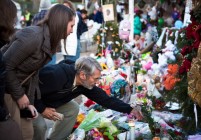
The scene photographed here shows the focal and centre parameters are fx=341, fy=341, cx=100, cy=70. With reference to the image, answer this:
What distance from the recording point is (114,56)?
7.30 m

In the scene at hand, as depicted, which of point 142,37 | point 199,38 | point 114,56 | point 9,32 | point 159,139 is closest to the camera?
point 9,32

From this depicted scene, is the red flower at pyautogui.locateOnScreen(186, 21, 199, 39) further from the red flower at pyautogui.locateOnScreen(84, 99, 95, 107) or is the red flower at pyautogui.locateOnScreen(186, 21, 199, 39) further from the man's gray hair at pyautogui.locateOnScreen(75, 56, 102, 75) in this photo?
the red flower at pyautogui.locateOnScreen(84, 99, 95, 107)

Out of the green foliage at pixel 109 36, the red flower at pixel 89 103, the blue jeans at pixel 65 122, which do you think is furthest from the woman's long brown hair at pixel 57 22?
the green foliage at pixel 109 36

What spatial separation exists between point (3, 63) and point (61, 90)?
119 cm

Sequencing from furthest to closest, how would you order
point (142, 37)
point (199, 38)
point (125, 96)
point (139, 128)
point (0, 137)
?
point (142, 37), point (125, 96), point (139, 128), point (199, 38), point (0, 137)

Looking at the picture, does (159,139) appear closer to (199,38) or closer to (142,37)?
(199,38)

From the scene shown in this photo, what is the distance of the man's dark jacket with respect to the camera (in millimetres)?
2908

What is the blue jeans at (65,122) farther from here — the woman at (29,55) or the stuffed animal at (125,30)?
the stuffed animal at (125,30)

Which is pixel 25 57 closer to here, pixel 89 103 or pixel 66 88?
pixel 66 88

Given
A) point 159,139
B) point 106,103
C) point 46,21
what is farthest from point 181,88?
point 46,21

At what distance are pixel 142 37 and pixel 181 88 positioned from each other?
675 centimetres

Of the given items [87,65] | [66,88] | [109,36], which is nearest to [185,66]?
[87,65]

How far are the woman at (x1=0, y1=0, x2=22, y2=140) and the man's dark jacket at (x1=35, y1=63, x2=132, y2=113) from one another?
64 cm

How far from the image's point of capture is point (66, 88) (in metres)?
3.05
